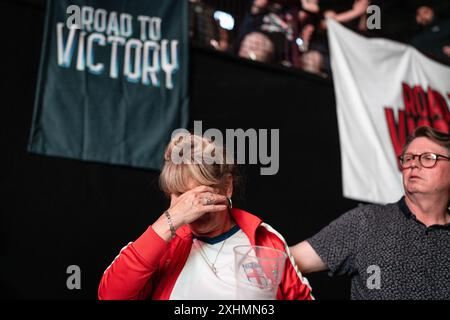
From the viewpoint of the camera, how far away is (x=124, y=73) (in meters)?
2.64

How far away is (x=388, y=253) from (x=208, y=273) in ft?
2.40

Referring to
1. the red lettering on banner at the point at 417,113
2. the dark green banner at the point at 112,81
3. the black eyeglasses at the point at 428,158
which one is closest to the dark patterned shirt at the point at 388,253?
the black eyeglasses at the point at 428,158

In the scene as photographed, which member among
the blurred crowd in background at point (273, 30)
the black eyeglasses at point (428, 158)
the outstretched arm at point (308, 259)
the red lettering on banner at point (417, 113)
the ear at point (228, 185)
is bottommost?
the outstretched arm at point (308, 259)

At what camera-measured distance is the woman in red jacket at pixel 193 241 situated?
1051mm

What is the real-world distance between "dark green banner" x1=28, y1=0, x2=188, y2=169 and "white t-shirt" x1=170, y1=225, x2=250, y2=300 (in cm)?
143

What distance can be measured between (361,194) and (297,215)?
15.9 inches

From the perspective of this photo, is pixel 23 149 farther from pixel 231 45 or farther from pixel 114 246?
pixel 231 45

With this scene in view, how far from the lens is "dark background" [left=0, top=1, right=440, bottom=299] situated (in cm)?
229

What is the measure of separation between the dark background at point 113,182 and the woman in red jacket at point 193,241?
1092 millimetres

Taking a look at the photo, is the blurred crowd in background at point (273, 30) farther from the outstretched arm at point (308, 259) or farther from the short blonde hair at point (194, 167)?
the short blonde hair at point (194, 167)

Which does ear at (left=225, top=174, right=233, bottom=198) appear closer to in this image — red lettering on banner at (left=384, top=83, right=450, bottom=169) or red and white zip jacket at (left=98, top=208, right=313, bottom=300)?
red and white zip jacket at (left=98, top=208, right=313, bottom=300)

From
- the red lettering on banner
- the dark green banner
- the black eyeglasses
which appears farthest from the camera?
the red lettering on banner

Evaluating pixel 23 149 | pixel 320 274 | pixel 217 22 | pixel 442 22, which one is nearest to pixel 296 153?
pixel 320 274

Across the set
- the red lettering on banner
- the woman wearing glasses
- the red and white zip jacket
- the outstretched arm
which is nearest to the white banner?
the red lettering on banner
